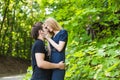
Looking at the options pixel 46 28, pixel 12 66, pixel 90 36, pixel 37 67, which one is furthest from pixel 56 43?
pixel 12 66

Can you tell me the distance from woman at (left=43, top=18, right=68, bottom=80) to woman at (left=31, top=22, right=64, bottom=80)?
0.08 meters

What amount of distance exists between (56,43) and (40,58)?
11.6 inches

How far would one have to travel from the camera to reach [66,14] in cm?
616

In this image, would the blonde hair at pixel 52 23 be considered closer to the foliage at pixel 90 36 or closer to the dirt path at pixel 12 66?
the foliage at pixel 90 36

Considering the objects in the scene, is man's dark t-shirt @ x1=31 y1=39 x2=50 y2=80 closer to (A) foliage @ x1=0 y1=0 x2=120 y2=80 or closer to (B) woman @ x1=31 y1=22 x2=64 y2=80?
(B) woman @ x1=31 y1=22 x2=64 y2=80

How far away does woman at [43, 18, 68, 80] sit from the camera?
175 inches

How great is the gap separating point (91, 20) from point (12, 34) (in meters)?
33.4

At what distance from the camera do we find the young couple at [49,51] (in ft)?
14.5

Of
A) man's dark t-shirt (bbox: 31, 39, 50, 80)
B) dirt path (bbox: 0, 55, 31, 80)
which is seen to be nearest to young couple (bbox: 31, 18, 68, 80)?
man's dark t-shirt (bbox: 31, 39, 50, 80)

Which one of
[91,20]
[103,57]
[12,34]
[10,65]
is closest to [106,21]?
[91,20]

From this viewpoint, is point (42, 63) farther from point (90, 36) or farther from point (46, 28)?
point (90, 36)

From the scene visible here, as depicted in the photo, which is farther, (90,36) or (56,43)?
(90,36)

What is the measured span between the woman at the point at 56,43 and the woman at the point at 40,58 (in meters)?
0.08

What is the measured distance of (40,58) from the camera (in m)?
4.39
